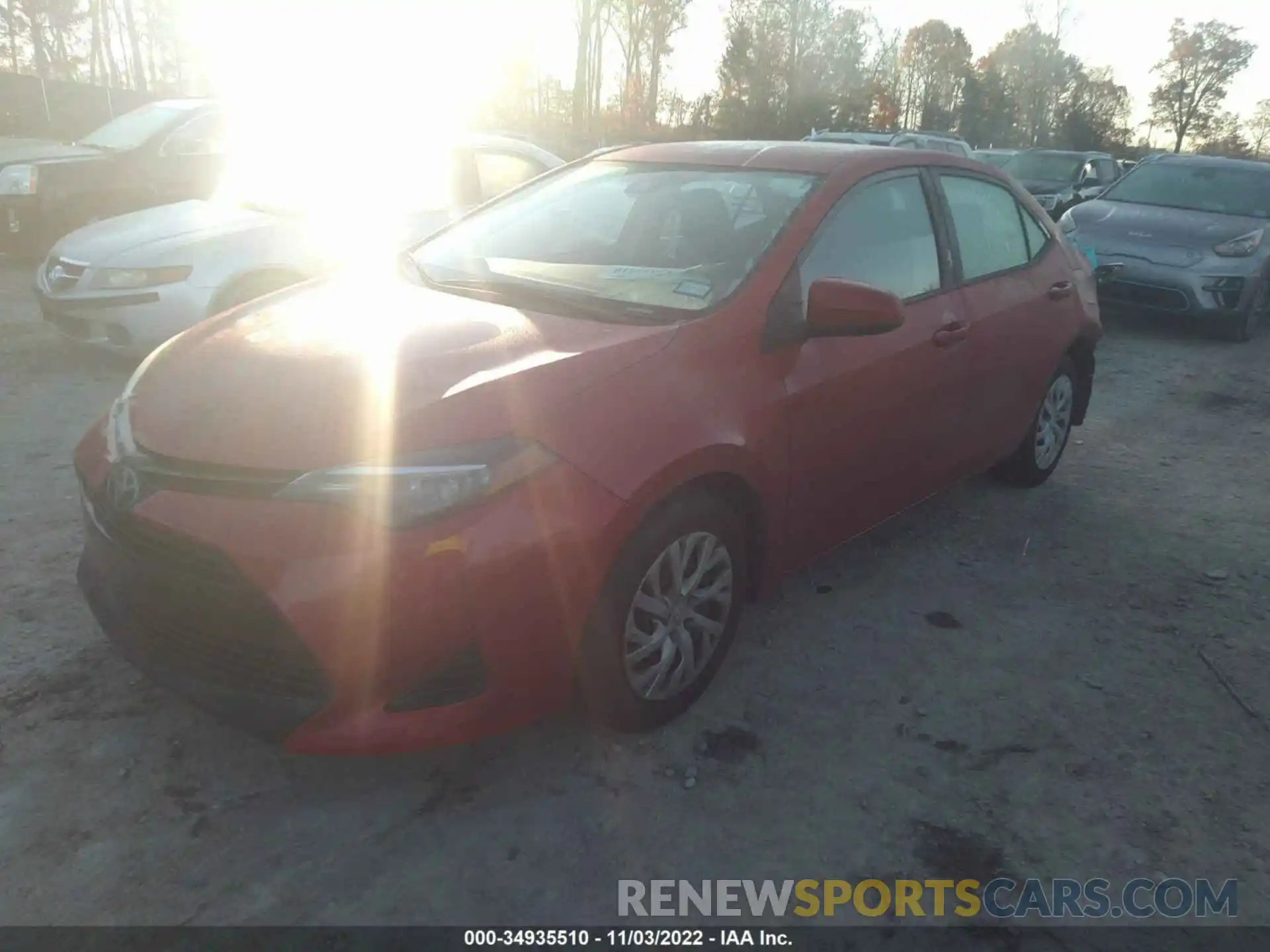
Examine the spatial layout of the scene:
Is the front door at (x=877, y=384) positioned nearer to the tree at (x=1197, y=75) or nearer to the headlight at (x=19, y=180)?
the headlight at (x=19, y=180)

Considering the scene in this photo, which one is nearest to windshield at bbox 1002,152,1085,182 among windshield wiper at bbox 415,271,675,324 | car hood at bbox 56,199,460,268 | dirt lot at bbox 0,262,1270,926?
car hood at bbox 56,199,460,268

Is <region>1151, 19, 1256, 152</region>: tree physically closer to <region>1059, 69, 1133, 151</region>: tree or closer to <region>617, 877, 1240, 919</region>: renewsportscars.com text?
<region>1059, 69, 1133, 151</region>: tree

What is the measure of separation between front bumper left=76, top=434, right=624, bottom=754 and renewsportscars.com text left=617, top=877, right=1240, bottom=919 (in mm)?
575

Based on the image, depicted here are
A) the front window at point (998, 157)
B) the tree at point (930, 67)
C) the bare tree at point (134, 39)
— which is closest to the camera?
the front window at point (998, 157)

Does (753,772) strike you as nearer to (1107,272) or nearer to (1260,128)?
(1107,272)

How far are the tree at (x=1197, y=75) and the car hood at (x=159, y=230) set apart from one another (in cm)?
7263

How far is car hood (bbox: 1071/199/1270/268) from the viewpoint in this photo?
923 cm

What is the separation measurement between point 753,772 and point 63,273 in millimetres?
5404

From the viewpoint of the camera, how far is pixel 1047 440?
5.22 meters

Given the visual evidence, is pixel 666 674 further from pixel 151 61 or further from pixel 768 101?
pixel 151 61

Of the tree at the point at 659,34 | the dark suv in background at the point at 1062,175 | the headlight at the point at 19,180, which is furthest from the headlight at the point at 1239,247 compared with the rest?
the tree at the point at 659,34

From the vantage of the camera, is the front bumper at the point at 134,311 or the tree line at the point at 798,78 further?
the tree line at the point at 798,78

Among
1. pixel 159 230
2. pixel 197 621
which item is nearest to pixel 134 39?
pixel 159 230

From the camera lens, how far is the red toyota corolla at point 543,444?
8.02 feet
